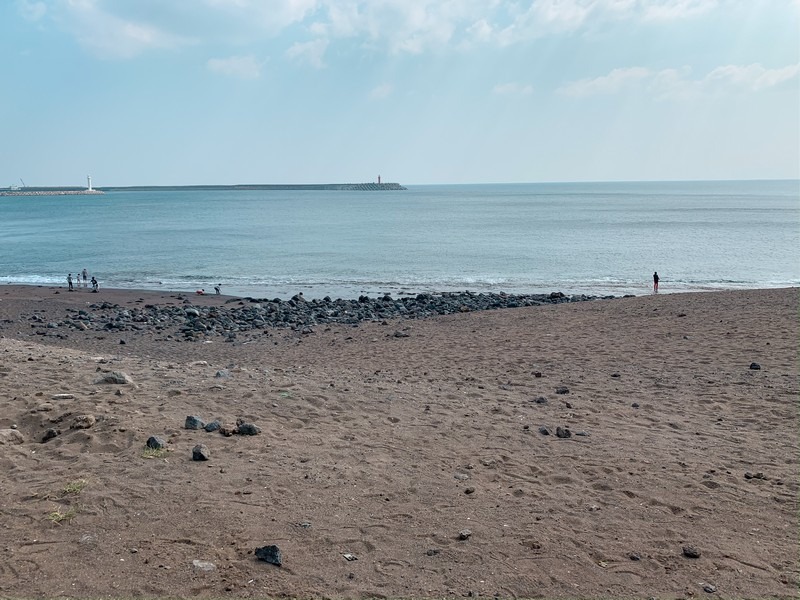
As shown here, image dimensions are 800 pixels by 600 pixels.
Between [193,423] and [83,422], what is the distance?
1.18 m

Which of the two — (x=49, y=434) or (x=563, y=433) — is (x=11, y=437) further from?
(x=563, y=433)

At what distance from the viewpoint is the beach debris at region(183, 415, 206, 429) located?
25.4ft

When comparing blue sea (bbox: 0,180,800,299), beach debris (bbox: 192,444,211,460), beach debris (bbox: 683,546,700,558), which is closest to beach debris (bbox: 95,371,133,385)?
beach debris (bbox: 192,444,211,460)

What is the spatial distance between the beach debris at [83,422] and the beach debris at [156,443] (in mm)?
928

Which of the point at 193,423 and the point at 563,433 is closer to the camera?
the point at 193,423

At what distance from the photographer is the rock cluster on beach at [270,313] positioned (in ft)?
70.7

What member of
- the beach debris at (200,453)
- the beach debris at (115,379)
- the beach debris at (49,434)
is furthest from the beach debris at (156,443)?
the beach debris at (115,379)

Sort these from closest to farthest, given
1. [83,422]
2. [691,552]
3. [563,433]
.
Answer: [691,552], [83,422], [563,433]

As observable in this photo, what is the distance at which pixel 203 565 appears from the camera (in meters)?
4.88

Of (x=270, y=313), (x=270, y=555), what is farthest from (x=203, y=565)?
(x=270, y=313)

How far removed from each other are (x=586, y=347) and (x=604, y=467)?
795cm

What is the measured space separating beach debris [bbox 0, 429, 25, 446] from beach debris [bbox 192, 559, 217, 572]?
134 inches

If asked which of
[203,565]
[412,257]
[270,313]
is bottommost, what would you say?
[203,565]

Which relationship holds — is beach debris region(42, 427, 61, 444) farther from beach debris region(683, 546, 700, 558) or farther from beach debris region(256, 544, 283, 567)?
beach debris region(683, 546, 700, 558)
